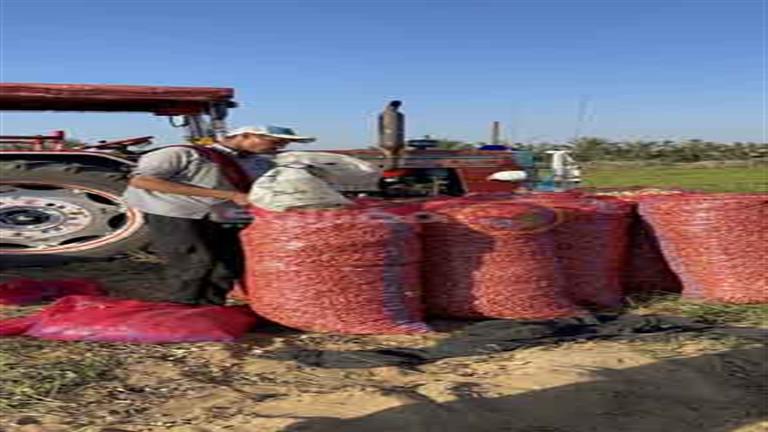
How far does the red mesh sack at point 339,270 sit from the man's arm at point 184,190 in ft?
0.90

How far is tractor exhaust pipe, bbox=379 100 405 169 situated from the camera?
7.85m

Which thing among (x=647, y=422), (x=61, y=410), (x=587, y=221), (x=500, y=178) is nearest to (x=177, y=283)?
(x=61, y=410)

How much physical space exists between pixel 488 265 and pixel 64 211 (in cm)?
399

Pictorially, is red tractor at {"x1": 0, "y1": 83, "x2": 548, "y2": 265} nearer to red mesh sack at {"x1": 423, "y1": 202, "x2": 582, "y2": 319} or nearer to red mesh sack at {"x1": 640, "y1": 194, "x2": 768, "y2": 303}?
red mesh sack at {"x1": 423, "y1": 202, "x2": 582, "y2": 319}

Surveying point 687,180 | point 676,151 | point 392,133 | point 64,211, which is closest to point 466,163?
point 392,133

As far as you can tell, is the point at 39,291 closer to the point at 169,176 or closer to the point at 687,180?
the point at 169,176

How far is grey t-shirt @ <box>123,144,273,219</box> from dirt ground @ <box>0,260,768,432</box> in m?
0.99

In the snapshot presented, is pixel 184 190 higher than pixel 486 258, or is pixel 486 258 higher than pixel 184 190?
pixel 184 190

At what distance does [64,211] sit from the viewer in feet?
24.6

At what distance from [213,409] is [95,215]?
435 centimetres

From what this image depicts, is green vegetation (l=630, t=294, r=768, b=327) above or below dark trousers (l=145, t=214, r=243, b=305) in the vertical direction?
below

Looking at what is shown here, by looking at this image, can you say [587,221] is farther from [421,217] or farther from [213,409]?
[213,409]

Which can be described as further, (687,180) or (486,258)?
(687,180)

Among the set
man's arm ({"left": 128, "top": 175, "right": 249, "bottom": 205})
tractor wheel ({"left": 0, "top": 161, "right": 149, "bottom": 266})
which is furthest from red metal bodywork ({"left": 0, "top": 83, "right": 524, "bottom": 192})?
man's arm ({"left": 128, "top": 175, "right": 249, "bottom": 205})
